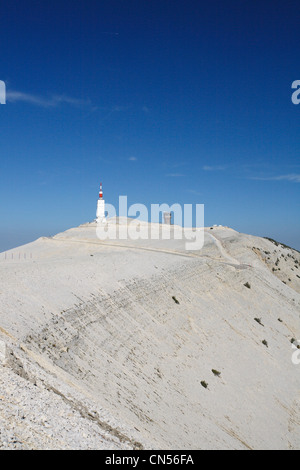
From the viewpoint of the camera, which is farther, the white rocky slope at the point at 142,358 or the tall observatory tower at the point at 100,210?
the tall observatory tower at the point at 100,210

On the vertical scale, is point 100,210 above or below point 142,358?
above

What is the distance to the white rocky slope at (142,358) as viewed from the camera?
891 cm

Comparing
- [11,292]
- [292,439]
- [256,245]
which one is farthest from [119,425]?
[256,245]

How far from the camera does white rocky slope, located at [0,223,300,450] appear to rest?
8.91m

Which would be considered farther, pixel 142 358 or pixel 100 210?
pixel 100 210

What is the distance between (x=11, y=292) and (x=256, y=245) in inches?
1427

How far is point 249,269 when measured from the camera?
34.7m

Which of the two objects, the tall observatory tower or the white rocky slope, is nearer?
the white rocky slope

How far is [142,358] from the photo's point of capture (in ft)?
52.6

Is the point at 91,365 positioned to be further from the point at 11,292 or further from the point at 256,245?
the point at 256,245

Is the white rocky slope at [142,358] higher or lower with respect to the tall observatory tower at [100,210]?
lower

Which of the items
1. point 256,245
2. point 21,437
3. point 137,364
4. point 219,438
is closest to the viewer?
point 21,437

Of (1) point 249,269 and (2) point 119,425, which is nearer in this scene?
(2) point 119,425

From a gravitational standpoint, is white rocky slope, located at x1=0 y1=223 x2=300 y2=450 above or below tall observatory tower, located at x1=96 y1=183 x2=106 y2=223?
below
